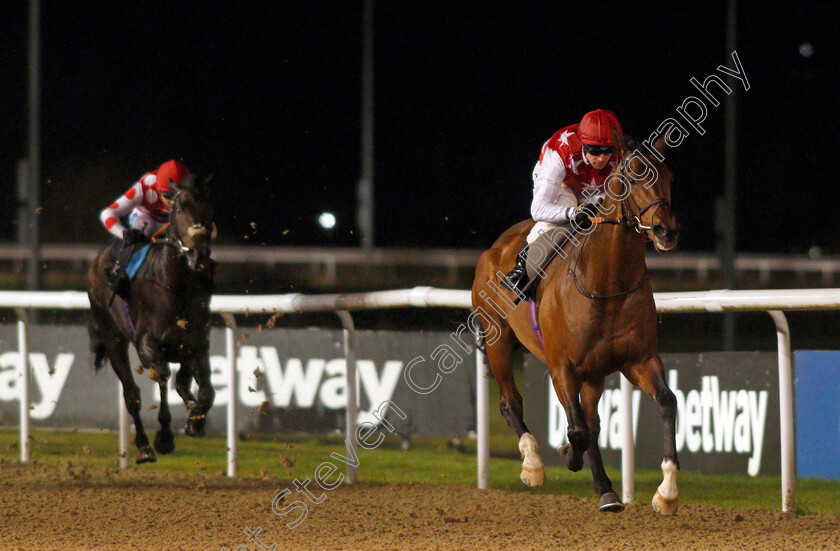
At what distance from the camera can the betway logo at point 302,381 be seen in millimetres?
7352

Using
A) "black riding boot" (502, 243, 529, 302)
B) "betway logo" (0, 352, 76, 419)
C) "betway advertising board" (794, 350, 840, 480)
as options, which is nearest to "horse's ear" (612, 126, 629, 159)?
"black riding boot" (502, 243, 529, 302)

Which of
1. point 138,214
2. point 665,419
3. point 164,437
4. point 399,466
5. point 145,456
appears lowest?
point 399,466

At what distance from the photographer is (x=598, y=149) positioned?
14.8 feet

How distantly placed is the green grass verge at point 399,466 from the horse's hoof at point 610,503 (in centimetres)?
129

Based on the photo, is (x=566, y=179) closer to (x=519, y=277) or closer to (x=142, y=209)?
(x=519, y=277)

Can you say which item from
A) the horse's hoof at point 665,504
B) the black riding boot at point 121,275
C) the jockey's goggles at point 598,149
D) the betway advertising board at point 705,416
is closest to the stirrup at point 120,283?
the black riding boot at point 121,275

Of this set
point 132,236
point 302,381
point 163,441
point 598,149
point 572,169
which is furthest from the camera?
point 302,381

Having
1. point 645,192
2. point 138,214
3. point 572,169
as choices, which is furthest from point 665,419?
point 138,214

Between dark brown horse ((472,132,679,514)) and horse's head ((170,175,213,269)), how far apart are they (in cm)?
212

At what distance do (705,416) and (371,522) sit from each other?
6.75 feet

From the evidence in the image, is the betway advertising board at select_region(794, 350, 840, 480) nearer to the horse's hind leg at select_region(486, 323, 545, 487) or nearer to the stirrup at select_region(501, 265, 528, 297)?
the horse's hind leg at select_region(486, 323, 545, 487)

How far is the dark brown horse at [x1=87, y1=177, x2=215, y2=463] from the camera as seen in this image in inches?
242

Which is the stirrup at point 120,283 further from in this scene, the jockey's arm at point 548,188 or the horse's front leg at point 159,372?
the jockey's arm at point 548,188

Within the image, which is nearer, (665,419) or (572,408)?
(665,419)
